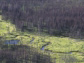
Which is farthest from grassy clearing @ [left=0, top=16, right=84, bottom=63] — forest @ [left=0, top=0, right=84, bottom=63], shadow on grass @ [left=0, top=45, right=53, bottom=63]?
shadow on grass @ [left=0, top=45, right=53, bottom=63]

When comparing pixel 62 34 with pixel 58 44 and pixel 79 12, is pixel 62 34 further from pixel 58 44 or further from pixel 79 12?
pixel 79 12

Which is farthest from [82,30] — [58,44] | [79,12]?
[58,44]

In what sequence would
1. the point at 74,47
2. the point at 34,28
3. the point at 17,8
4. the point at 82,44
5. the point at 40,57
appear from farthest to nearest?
the point at 17,8, the point at 34,28, the point at 82,44, the point at 74,47, the point at 40,57

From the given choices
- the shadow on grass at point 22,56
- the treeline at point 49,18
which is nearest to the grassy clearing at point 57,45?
the shadow on grass at point 22,56

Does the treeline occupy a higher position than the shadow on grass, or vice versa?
the shadow on grass

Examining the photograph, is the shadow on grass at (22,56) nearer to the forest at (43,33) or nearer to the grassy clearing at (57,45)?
the forest at (43,33)

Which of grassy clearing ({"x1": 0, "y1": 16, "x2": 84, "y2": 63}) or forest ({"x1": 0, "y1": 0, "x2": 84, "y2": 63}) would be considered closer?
forest ({"x1": 0, "y1": 0, "x2": 84, "y2": 63})

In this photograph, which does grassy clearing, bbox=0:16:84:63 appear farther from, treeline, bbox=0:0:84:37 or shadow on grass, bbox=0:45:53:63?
treeline, bbox=0:0:84:37

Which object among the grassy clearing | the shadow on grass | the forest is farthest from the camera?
the grassy clearing
